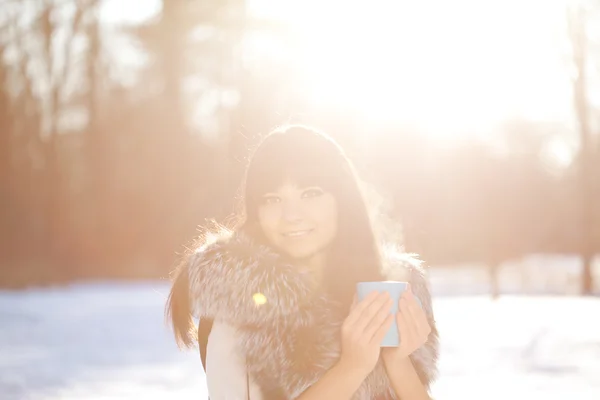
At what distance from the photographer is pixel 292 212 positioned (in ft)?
8.62

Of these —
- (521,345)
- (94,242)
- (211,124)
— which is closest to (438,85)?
(211,124)

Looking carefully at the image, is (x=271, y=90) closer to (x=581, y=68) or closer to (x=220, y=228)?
(x=581, y=68)

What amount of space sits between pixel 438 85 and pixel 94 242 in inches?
439

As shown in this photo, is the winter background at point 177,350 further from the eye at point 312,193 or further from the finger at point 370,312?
the finger at point 370,312

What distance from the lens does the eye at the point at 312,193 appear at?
2.74 meters

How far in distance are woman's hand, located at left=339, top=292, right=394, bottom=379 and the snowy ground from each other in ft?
14.6

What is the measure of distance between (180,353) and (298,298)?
277 inches

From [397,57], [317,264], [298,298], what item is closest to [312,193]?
[317,264]

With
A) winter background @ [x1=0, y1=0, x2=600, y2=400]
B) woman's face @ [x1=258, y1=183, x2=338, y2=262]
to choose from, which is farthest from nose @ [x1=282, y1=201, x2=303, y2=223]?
winter background @ [x1=0, y1=0, x2=600, y2=400]

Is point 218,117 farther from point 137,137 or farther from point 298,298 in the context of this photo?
point 298,298

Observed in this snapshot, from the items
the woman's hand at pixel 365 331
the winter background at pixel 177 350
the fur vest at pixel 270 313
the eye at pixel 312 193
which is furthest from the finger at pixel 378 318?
the winter background at pixel 177 350

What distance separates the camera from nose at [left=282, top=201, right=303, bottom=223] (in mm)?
2609

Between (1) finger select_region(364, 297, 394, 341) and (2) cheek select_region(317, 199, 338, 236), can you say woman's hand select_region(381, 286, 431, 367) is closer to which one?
(1) finger select_region(364, 297, 394, 341)

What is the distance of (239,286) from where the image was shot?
246 centimetres
